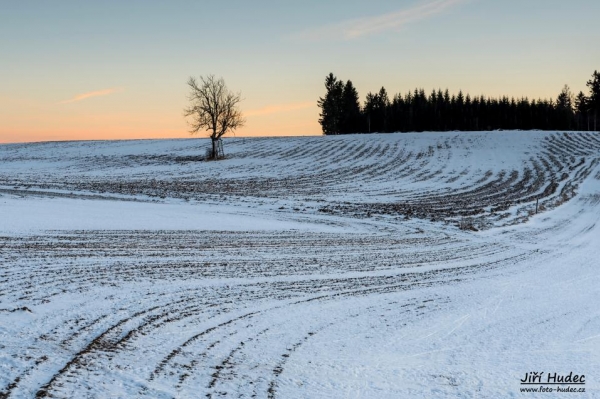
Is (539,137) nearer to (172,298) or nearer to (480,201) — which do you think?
(480,201)

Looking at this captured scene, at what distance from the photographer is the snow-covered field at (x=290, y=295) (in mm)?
6047

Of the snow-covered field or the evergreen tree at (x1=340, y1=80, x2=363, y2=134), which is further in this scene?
the evergreen tree at (x1=340, y1=80, x2=363, y2=134)

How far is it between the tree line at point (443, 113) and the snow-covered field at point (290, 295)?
77.3 meters

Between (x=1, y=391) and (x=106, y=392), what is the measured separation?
96 cm

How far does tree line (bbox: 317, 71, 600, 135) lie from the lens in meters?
102

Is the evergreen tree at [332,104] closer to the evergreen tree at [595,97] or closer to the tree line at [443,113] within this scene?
the tree line at [443,113]

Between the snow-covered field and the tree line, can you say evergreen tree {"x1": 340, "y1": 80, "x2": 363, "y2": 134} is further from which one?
the snow-covered field

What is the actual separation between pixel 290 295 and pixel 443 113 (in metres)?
114

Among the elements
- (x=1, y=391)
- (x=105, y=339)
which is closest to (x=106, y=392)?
(x=1, y=391)

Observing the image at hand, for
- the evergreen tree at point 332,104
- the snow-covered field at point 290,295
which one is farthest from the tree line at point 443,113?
the snow-covered field at point 290,295

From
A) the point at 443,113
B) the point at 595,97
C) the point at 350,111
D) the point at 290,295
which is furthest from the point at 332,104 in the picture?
the point at 290,295

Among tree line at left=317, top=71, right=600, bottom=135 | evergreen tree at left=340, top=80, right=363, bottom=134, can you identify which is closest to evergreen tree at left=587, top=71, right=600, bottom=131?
tree line at left=317, top=71, right=600, bottom=135

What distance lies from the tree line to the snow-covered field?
7727 cm

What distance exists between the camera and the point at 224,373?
603 centimetres
